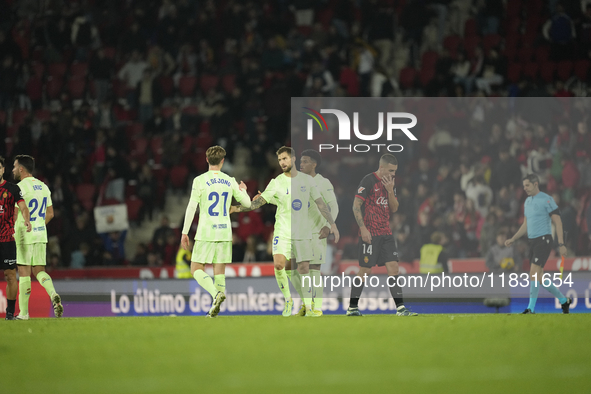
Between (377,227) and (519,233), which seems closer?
(377,227)

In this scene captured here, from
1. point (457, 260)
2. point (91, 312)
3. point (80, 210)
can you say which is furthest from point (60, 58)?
point (457, 260)

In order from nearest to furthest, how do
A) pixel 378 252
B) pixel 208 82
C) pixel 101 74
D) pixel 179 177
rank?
pixel 378 252 → pixel 179 177 → pixel 208 82 → pixel 101 74

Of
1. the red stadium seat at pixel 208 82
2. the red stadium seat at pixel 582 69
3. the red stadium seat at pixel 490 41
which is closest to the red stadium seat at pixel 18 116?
the red stadium seat at pixel 208 82

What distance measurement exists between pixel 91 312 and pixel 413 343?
8.97 m

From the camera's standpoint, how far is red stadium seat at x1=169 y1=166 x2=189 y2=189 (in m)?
18.4

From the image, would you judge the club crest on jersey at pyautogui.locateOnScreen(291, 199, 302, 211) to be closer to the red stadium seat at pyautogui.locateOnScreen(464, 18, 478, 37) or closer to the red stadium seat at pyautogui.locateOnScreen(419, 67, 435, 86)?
the red stadium seat at pyautogui.locateOnScreen(419, 67, 435, 86)

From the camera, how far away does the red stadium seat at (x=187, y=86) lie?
20.2 metres

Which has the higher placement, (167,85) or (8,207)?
(167,85)

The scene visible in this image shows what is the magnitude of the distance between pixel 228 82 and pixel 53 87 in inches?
192

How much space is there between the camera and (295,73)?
62.5 feet

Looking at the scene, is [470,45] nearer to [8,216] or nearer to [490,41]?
[490,41]

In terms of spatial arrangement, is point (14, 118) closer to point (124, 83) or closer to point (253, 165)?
point (124, 83)

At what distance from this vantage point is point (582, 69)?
59.1 feet

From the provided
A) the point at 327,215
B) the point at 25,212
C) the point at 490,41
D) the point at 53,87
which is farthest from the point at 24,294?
the point at 490,41
